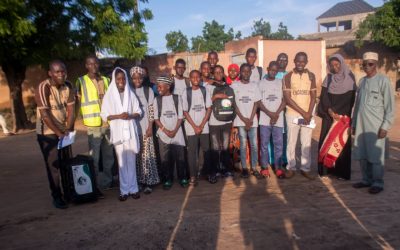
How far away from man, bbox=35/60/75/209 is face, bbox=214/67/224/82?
2.22m

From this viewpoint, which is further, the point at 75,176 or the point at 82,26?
the point at 82,26

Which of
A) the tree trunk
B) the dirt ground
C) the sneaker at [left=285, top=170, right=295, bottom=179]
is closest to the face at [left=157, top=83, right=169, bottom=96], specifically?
the dirt ground

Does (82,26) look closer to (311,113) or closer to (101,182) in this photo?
(101,182)

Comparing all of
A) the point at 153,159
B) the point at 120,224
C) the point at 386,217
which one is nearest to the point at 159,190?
the point at 153,159

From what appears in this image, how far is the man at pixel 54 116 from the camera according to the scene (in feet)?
14.8

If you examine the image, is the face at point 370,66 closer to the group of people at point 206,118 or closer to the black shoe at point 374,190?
the group of people at point 206,118

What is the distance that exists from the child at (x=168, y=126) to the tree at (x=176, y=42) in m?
27.4

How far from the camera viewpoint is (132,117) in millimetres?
4859

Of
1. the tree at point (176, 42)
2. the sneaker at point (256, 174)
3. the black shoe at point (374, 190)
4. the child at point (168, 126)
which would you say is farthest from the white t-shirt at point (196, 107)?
the tree at point (176, 42)

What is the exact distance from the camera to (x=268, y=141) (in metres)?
5.81

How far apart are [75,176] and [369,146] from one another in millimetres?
4079

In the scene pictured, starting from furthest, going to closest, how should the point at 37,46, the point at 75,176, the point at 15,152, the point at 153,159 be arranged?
the point at 37,46, the point at 15,152, the point at 153,159, the point at 75,176

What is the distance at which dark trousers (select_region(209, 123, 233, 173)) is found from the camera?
18.2 ft

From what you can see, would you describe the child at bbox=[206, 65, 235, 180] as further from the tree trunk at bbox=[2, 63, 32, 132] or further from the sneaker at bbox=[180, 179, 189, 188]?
the tree trunk at bbox=[2, 63, 32, 132]
